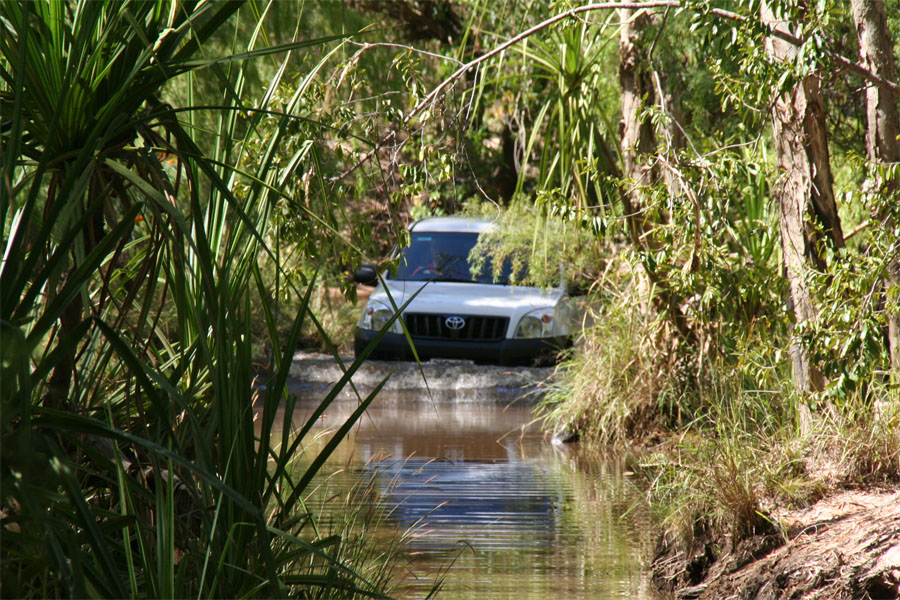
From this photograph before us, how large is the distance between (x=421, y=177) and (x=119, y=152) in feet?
9.63

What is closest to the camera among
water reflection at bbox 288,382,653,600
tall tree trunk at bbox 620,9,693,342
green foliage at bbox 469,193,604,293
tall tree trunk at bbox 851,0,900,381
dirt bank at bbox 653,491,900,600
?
dirt bank at bbox 653,491,900,600

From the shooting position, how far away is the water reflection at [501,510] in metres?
4.98

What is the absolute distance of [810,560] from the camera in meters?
4.61

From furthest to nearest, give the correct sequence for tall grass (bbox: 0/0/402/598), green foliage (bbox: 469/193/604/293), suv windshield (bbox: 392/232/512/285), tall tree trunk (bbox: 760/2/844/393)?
suv windshield (bbox: 392/232/512/285) < green foliage (bbox: 469/193/604/293) < tall tree trunk (bbox: 760/2/844/393) < tall grass (bbox: 0/0/402/598)

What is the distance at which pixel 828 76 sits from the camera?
552 centimetres

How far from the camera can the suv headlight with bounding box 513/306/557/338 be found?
463 inches

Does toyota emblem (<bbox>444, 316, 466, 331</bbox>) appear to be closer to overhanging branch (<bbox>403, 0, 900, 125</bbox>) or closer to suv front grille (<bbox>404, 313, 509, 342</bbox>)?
suv front grille (<bbox>404, 313, 509, 342</bbox>)

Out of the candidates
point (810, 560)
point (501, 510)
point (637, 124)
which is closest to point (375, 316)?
point (637, 124)

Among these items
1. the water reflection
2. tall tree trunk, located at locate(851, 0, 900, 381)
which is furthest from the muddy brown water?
tall tree trunk, located at locate(851, 0, 900, 381)

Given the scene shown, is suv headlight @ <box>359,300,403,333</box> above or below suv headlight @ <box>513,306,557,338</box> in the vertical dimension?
above

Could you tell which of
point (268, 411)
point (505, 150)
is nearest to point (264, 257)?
point (505, 150)

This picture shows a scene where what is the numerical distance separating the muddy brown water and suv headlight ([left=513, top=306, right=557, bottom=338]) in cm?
47

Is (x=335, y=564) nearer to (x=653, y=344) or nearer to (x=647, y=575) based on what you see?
(x=647, y=575)

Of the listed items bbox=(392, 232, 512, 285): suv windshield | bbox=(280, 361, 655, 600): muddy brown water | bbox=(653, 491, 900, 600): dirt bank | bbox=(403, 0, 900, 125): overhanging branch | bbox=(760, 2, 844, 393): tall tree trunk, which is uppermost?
bbox=(403, 0, 900, 125): overhanging branch
